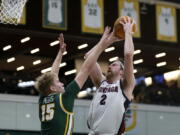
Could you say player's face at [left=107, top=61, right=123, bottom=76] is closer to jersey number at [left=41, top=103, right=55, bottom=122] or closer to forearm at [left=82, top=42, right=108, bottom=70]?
forearm at [left=82, top=42, right=108, bottom=70]

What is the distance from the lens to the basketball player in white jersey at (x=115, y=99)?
20.9 ft

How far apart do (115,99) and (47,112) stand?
960mm

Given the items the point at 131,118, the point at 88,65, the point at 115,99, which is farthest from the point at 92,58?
the point at 131,118

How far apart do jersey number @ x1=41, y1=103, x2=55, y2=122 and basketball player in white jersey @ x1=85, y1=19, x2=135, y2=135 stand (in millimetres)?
773

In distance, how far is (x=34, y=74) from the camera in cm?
1390

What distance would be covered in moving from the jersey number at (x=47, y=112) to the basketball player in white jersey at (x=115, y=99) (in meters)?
0.77

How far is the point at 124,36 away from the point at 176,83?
10.3m

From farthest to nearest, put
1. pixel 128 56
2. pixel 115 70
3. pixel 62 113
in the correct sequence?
pixel 115 70
pixel 128 56
pixel 62 113

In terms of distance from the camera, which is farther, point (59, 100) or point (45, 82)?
point (45, 82)

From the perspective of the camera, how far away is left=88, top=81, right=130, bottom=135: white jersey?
21.0 feet

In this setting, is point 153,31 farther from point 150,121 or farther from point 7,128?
point 7,128

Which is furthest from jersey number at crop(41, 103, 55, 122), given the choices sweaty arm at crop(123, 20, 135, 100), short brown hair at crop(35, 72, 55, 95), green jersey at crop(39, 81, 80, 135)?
sweaty arm at crop(123, 20, 135, 100)

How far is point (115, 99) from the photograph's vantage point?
21.2 ft

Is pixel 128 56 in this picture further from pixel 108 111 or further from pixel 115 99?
pixel 108 111
